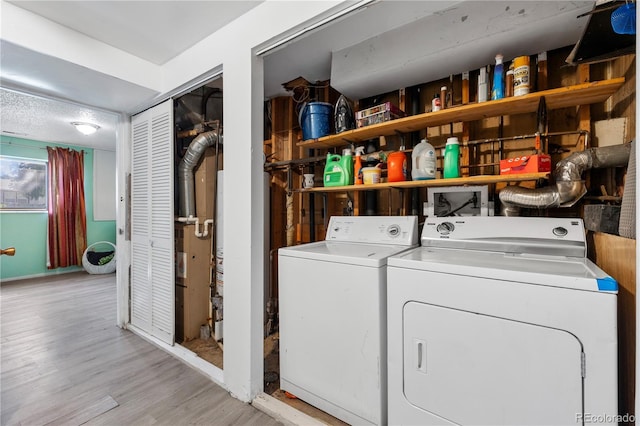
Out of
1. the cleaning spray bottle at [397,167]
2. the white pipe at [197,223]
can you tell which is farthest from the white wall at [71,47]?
the cleaning spray bottle at [397,167]

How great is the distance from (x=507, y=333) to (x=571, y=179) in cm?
87

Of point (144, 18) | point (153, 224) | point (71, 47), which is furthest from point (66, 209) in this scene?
point (144, 18)

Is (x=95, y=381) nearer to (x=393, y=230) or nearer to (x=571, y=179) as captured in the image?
(x=393, y=230)

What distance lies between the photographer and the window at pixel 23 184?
450 cm

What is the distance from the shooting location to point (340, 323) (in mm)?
1461

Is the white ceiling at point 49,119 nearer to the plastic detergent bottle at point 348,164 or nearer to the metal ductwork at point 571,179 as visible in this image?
the plastic detergent bottle at point 348,164

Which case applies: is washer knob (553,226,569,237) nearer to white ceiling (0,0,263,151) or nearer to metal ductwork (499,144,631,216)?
metal ductwork (499,144,631,216)

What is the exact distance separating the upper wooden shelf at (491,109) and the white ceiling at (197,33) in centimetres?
31

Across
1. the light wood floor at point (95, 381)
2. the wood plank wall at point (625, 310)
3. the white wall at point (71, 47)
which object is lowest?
the light wood floor at point (95, 381)

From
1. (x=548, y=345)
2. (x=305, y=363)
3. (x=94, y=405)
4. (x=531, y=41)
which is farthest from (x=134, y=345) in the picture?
(x=531, y=41)

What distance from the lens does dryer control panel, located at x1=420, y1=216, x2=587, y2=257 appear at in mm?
1350

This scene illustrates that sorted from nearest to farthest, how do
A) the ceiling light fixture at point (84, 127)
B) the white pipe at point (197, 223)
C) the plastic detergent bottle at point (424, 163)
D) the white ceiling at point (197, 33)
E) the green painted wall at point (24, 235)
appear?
1. the white ceiling at point (197, 33)
2. the plastic detergent bottle at point (424, 163)
3. the white pipe at point (197, 223)
4. the ceiling light fixture at point (84, 127)
5. the green painted wall at point (24, 235)

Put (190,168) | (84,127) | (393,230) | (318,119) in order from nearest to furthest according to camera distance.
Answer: (393,230)
(318,119)
(190,168)
(84,127)

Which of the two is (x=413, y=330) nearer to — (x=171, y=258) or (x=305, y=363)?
(x=305, y=363)
